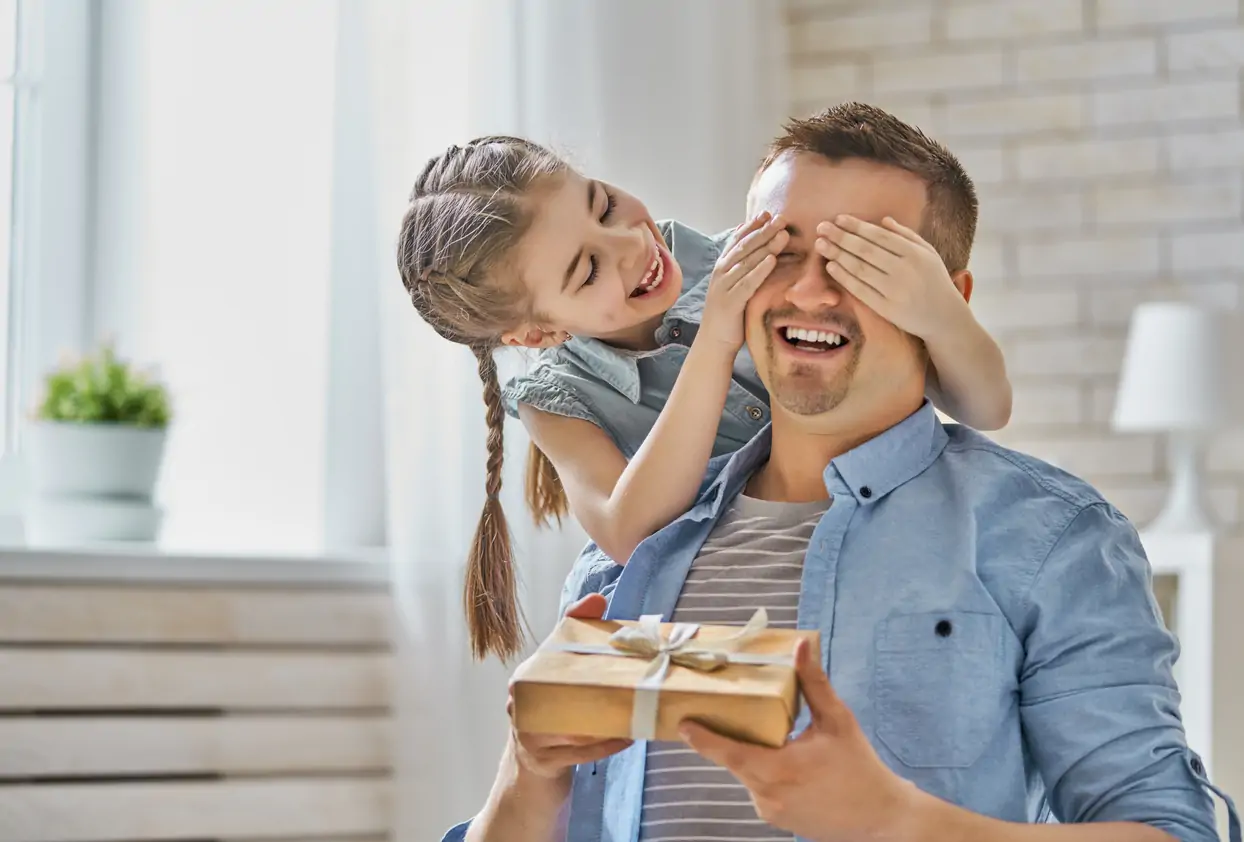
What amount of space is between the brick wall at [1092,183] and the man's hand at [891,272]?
2239 mm

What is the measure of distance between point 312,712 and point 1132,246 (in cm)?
204

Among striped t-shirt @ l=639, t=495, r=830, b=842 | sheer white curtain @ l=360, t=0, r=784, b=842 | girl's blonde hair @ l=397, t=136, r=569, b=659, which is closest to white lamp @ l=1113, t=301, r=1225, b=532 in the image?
sheer white curtain @ l=360, t=0, r=784, b=842

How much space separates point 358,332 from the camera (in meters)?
2.97

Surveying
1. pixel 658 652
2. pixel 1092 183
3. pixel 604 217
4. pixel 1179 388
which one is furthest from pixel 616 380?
pixel 1092 183

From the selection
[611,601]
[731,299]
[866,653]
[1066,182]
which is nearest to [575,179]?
[731,299]

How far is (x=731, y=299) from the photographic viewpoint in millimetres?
1376

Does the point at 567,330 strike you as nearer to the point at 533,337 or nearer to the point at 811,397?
the point at 533,337

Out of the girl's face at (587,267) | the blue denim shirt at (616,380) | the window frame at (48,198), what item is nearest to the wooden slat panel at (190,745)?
the window frame at (48,198)

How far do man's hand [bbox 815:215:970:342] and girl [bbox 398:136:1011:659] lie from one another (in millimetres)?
199

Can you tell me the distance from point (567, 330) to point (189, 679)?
1.16 meters

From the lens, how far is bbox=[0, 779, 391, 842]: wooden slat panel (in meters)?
2.44

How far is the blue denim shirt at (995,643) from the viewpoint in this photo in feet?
3.76

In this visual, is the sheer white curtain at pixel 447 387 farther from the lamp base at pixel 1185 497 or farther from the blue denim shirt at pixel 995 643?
the blue denim shirt at pixel 995 643

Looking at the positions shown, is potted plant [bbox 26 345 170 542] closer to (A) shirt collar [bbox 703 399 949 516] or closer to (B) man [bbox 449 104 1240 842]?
(B) man [bbox 449 104 1240 842]
